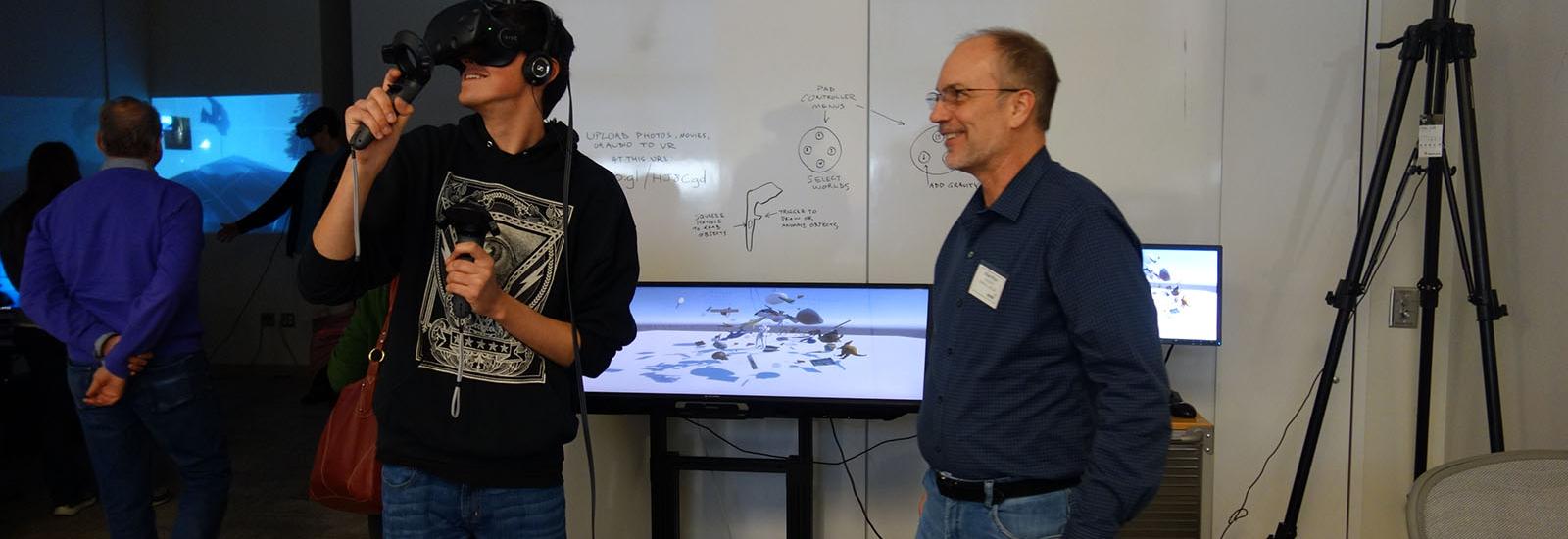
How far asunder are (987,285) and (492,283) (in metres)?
0.77

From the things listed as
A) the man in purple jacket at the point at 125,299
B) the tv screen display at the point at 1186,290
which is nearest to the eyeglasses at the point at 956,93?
the tv screen display at the point at 1186,290

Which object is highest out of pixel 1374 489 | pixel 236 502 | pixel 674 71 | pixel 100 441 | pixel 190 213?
pixel 674 71

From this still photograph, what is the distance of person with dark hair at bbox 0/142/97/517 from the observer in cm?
384

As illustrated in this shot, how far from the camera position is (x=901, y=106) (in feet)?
10.7

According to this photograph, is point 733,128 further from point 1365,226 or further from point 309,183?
point 309,183

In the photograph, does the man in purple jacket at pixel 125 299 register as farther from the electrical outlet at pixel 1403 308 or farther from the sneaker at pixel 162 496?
the electrical outlet at pixel 1403 308

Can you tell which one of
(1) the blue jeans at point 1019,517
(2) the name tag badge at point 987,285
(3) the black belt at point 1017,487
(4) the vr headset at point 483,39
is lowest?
(1) the blue jeans at point 1019,517

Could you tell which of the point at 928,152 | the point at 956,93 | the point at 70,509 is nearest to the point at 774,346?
the point at 928,152

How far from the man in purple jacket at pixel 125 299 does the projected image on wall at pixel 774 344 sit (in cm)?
120

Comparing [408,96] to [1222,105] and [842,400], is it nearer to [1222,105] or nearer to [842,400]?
[842,400]

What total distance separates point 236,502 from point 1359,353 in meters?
4.41

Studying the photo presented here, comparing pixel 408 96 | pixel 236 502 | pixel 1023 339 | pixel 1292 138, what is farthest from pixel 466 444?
pixel 236 502

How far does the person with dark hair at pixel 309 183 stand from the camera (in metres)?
5.73

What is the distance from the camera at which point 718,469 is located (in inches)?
126
